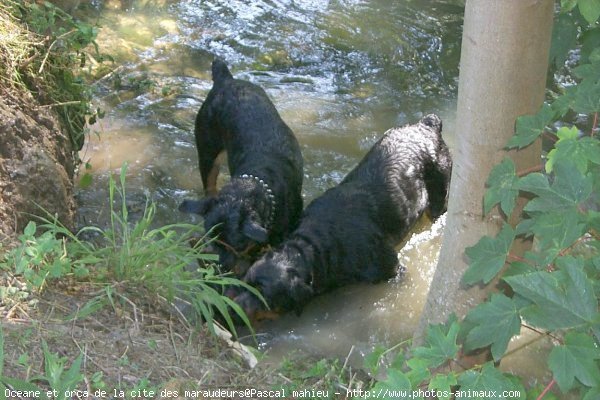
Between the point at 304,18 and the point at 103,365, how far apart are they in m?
6.27

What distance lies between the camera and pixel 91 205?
557 centimetres

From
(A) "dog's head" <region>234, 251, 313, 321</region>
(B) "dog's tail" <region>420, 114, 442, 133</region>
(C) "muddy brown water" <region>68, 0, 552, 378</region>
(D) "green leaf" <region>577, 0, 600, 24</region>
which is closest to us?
(D) "green leaf" <region>577, 0, 600, 24</region>

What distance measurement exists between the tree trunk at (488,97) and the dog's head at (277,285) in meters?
1.42

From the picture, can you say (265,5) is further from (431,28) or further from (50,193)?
(50,193)

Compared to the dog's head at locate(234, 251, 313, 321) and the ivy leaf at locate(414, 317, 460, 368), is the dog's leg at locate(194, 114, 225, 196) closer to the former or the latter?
the dog's head at locate(234, 251, 313, 321)

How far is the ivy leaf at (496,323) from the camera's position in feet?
7.56

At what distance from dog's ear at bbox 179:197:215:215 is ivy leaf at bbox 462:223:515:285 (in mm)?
2664

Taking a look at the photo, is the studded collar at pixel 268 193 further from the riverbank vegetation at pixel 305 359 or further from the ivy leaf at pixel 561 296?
the ivy leaf at pixel 561 296

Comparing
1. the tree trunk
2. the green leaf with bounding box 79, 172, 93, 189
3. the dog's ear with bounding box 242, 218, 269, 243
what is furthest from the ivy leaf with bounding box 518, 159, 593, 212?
the green leaf with bounding box 79, 172, 93, 189

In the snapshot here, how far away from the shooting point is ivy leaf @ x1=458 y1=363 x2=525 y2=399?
220cm

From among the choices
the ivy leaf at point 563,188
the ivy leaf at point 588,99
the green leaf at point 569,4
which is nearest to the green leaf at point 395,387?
the ivy leaf at point 563,188

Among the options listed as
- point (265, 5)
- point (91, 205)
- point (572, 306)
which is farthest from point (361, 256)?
point (265, 5)

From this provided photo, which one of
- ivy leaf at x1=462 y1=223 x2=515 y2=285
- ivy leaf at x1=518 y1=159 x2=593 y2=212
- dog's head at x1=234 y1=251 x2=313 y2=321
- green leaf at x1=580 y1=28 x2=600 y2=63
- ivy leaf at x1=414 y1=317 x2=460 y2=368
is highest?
green leaf at x1=580 y1=28 x2=600 y2=63

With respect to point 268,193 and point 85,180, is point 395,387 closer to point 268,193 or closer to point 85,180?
point 268,193
